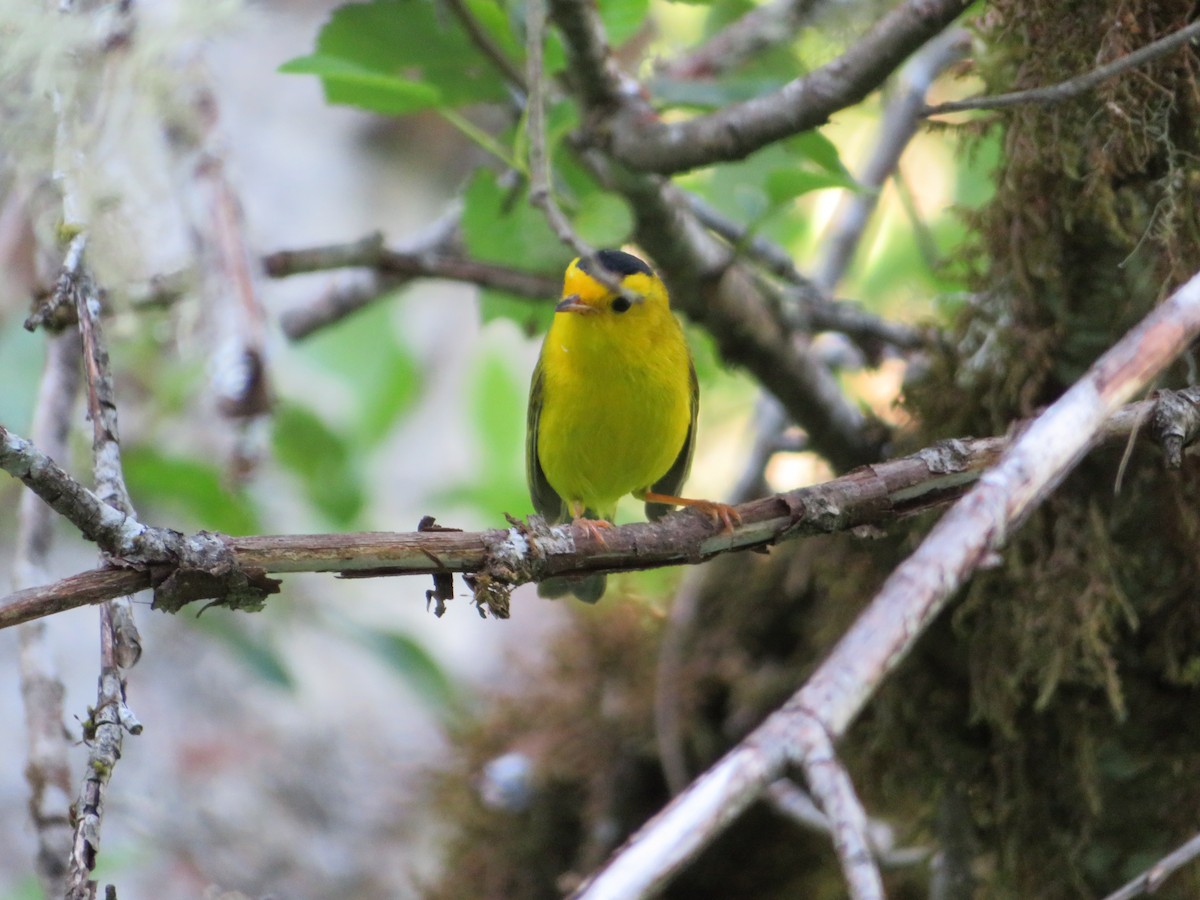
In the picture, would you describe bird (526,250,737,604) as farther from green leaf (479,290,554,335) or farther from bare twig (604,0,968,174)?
bare twig (604,0,968,174)

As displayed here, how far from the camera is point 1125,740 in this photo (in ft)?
9.06

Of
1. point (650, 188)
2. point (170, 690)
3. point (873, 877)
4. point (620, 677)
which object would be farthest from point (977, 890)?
point (170, 690)

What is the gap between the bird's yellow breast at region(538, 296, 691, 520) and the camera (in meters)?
3.29

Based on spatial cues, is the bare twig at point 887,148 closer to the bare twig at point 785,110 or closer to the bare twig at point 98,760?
the bare twig at point 785,110

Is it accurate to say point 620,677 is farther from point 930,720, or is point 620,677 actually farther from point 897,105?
point 897,105

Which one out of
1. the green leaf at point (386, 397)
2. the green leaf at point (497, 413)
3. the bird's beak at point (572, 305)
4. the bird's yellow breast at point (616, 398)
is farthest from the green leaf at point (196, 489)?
the green leaf at point (497, 413)

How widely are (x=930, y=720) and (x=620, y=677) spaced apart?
1.32m

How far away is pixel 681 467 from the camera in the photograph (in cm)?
375

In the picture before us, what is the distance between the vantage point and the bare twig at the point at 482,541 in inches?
57.1

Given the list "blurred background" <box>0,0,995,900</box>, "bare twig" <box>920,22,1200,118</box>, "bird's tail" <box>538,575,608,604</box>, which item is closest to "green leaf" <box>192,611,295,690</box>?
"blurred background" <box>0,0,995,900</box>

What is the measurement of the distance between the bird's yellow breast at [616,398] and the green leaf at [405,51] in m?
0.75

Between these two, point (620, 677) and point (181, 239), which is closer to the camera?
point (181, 239)

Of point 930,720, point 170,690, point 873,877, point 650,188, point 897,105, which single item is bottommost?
point 873,877

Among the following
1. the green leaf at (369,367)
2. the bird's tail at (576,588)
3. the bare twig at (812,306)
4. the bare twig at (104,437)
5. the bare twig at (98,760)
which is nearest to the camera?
the bare twig at (98,760)
